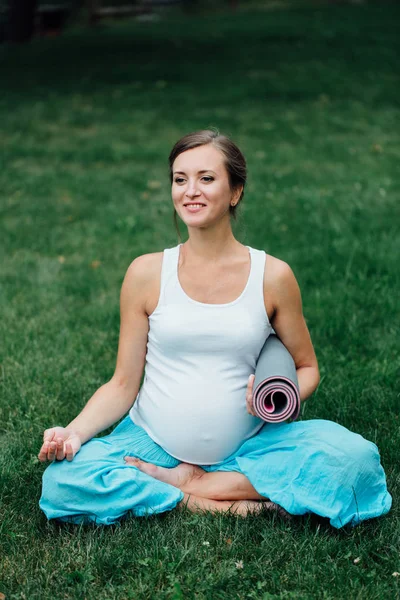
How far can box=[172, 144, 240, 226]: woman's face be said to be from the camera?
117 inches

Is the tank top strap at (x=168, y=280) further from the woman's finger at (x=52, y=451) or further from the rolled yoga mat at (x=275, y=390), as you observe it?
the woman's finger at (x=52, y=451)

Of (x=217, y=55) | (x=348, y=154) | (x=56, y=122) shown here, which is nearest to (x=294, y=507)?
(x=348, y=154)

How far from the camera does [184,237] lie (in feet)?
20.8

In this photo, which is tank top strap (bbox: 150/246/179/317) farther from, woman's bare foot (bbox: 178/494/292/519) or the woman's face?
woman's bare foot (bbox: 178/494/292/519)

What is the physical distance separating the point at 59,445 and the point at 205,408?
0.56 m

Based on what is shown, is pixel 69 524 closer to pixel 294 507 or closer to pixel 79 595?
pixel 79 595

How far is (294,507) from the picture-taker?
2896 millimetres

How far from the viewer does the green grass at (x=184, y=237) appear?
2.76 metres

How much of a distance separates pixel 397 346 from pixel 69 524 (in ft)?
7.58

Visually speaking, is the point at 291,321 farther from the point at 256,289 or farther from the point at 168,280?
the point at 168,280

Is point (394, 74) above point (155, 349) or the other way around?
the other way around

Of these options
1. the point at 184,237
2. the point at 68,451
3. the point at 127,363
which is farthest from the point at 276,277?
the point at 184,237

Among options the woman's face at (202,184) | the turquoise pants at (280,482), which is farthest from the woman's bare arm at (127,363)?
the woman's face at (202,184)

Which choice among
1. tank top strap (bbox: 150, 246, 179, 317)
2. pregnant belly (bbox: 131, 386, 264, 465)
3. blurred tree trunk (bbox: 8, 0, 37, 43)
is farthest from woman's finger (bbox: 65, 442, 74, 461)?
blurred tree trunk (bbox: 8, 0, 37, 43)
